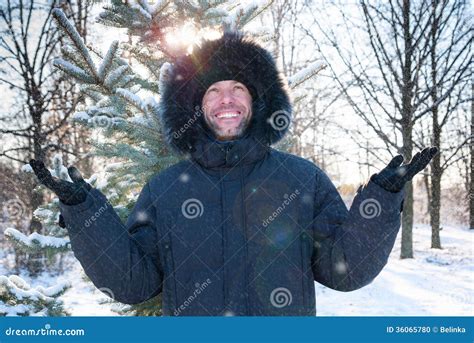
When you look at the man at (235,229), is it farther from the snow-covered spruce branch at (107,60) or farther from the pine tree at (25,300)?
the pine tree at (25,300)

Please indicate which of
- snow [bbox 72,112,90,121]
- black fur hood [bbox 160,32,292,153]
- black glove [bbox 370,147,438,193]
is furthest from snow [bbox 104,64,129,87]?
black glove [bbox 370,147,438,193]

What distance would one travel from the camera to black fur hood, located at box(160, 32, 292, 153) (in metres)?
2.30

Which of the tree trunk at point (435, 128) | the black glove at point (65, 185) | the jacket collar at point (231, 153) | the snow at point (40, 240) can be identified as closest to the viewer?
the black glove at point (65, 185)

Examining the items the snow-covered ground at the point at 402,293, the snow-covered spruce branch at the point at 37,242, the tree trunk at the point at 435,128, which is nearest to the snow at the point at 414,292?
the snow-covered ground at the point at 402,293

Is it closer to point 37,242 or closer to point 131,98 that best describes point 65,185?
point 131,98

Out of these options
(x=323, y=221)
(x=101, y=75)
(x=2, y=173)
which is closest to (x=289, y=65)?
(x=2, y=173)

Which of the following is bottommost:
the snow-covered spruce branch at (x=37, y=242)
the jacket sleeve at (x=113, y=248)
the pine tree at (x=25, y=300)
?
the pine tree at (x=25, y=300)

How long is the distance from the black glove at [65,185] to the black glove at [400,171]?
1276mm

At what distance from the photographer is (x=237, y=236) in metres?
1.96

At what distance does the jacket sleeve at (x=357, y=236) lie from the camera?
1.77m

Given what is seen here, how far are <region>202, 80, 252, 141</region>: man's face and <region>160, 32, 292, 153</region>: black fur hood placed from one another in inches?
1.6

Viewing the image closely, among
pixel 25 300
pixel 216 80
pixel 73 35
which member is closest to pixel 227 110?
pixel 216 80

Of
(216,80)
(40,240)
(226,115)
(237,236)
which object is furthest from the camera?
(40,240)

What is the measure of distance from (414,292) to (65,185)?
7.51 m
